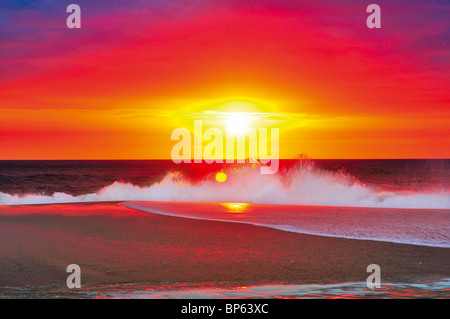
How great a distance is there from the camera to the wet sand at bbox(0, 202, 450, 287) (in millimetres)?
7590

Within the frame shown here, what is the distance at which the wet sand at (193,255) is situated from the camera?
7.59m

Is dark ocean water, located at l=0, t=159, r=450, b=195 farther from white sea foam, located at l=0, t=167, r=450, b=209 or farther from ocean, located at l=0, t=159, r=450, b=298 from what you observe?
ocean, located at l=0, t=159, r=450, b=298

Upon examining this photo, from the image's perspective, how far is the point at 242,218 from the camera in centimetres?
1493

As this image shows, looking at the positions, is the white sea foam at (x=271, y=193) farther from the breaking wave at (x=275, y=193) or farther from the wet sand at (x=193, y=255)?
the wet sand at (x=193, y=255)

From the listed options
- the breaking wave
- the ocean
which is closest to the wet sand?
the ocean

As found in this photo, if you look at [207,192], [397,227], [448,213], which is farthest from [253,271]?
[207,192]

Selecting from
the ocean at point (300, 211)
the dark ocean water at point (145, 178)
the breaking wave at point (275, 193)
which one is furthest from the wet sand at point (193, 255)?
the dark ocean water at point (145, 178)

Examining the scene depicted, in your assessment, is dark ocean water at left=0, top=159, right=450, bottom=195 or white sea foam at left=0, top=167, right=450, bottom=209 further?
dark ocean water at left=0, top=159, right=450, bottom=195

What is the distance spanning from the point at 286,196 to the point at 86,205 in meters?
10.0

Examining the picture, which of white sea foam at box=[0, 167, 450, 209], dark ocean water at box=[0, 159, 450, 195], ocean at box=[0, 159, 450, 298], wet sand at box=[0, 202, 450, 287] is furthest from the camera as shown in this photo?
dark ocean water at box=[0, 159, 450, 195]

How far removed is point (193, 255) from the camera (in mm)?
9164

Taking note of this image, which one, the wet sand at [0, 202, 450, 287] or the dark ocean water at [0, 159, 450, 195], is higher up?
the dark ocean water at [0, 159, 450, 195]
